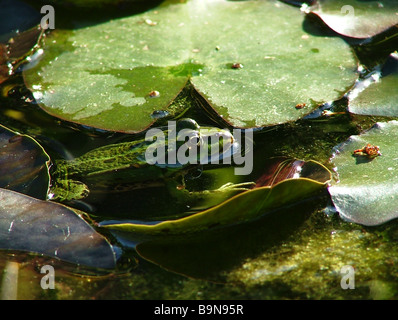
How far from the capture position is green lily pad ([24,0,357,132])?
97.6 inches

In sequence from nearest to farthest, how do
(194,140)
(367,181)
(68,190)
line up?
(367,181) → (68,190) → (194,140)

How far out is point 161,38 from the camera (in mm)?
2994

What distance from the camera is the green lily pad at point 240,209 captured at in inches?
72.0

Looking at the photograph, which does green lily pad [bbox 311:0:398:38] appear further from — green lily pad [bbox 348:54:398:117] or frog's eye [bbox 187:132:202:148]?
frog's eye [bbox 187:132:202:148]

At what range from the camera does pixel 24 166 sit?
2.26 metres

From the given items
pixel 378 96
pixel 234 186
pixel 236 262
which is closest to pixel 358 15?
pixel 378 96

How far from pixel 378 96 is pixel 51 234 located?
1.90 metres

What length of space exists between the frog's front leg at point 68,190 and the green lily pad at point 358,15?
193 centimetres

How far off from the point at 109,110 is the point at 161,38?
2.55ft

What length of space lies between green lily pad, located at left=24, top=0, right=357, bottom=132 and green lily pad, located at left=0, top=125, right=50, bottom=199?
293 mm

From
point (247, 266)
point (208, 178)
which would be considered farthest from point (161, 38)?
point (247, 266)

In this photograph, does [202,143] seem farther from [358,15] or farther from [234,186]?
[358,15]

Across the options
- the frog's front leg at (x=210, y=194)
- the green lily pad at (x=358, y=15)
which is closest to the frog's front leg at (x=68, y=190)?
the frog's front leg at (x=210, y=194)

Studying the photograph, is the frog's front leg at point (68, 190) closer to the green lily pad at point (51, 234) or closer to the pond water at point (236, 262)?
the pond water at point (236, 262)
